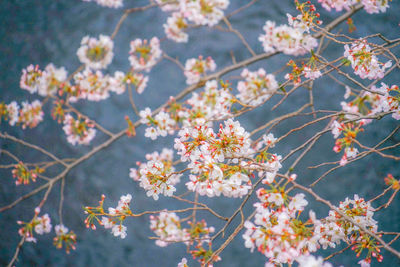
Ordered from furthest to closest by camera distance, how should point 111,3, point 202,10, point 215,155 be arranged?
point 111,3 → point 202,10 → point 215,155

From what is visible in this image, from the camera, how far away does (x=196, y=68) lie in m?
1.79

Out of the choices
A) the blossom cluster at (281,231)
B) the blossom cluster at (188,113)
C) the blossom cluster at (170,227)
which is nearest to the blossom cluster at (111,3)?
the blossom cluster at (188,113)

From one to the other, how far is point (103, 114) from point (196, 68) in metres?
0.68

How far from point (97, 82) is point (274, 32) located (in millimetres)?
900

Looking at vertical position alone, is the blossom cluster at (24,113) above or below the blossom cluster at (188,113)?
above

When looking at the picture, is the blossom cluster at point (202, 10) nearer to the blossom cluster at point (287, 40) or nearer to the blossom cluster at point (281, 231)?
the blossom cluster at point (287, 40)

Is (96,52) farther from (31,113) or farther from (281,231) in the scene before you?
(281,231)

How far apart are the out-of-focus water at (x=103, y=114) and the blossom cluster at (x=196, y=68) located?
0.47 ft

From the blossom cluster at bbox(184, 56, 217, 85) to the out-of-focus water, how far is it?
5.6 inches

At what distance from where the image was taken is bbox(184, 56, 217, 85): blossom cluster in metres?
1.79

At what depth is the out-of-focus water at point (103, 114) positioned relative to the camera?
199cm

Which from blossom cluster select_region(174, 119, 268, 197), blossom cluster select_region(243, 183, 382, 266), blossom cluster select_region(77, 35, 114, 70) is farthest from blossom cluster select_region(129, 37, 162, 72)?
blossom cluster select_region(243, 183, 382, 266)

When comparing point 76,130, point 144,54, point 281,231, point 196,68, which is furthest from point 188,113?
point 281,231

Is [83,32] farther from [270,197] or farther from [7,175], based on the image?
[270,197]
